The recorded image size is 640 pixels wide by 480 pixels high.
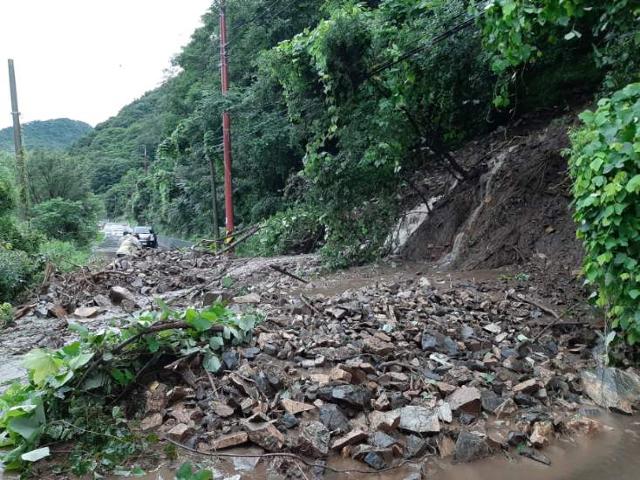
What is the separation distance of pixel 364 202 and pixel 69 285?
6.78 meters

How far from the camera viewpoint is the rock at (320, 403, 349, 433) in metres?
3.55

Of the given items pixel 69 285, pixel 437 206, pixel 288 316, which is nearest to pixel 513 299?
pixel 288 316

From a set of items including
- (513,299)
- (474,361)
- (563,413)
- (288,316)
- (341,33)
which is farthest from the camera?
(341,33)

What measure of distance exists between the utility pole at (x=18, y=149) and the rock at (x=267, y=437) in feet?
56.6

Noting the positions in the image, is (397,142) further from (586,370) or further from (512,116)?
(586,370)

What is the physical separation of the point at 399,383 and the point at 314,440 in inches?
42.4

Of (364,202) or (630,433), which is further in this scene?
(364,202)

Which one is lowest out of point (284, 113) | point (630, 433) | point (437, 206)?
point (630, 433)

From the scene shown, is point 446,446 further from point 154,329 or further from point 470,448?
point 154,329

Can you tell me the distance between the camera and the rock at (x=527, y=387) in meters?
4.22

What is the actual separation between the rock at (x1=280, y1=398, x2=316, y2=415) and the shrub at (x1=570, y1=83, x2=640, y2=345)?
2.84 m

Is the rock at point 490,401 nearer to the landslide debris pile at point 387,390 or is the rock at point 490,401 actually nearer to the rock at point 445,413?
the landslide debris pile at point 387,390

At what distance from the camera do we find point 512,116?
1061 cm

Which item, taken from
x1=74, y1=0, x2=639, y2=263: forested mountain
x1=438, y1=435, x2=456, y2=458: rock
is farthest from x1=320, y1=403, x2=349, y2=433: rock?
x1=74, y1=0, x2=639, y2=263: forested mountain
